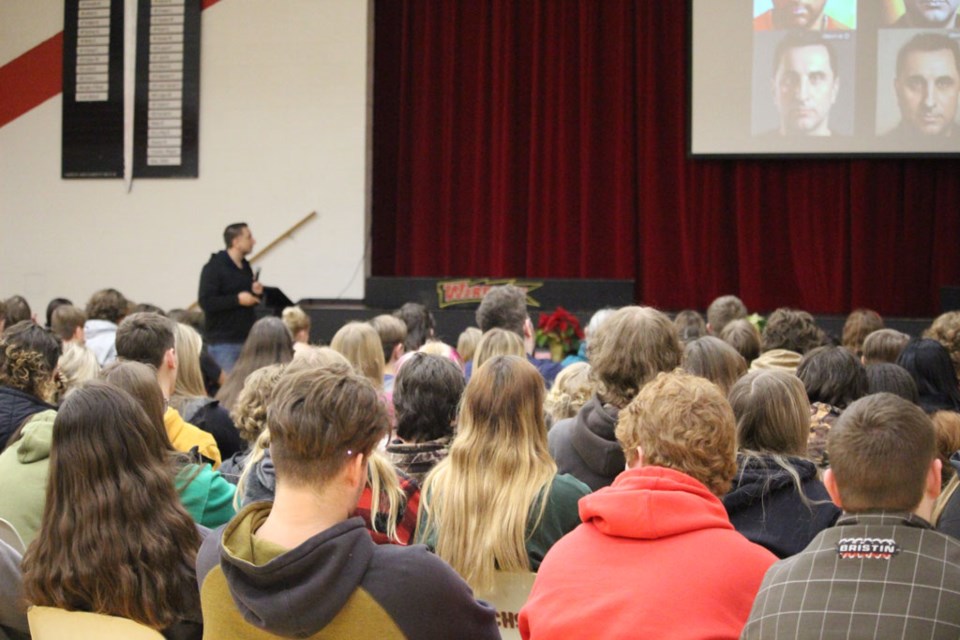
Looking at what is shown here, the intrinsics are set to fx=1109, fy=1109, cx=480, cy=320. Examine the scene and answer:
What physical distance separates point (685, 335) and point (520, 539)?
111 inches

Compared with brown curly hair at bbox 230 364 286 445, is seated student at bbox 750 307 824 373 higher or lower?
higher

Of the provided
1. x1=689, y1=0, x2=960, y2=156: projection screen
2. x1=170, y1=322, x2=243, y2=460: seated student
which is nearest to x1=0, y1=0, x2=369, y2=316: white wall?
Result: x1=689, y1=0, x2=960, y2=156: projection screen

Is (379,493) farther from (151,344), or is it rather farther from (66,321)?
(66,321)

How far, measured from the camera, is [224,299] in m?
7.57

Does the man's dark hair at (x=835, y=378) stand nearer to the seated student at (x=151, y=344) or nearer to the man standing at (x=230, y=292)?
the seated student at (x=151, y=344)

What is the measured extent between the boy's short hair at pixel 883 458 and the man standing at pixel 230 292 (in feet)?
20.2

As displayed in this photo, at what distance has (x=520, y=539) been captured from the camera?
7.64 ft

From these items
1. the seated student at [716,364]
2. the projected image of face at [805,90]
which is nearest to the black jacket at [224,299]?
the projected image of face at [805,90]

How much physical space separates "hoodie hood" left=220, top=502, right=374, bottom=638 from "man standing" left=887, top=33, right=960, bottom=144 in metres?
8.20

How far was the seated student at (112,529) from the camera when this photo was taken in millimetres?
1903

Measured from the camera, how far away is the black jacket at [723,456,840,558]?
93.7 inches

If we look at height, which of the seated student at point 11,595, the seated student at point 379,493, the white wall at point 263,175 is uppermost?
the white wall at point 263,175

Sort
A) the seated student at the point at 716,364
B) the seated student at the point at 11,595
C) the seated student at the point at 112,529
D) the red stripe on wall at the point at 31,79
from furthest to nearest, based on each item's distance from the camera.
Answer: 1. the red stripe on wall at the point at 31,79
2. the seated student at the point at 716,364
3. the seated student at the point at 11,595
4. the seated student at the point at 112,529

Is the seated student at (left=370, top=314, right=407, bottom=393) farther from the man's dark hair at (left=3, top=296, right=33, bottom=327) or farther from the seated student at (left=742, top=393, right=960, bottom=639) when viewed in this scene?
the seated student at (left=742, top=393, right=960, bottom=639)
